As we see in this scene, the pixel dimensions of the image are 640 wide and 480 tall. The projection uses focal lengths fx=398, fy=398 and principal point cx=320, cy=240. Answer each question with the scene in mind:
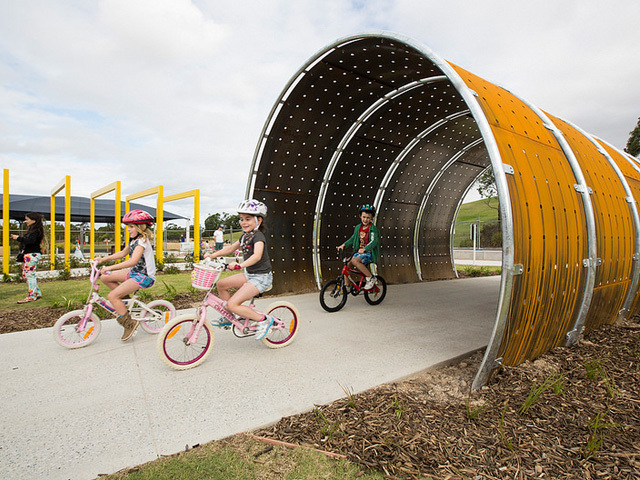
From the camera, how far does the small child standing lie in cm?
461

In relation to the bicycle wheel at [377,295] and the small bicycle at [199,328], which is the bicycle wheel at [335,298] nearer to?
the bicycle wheel at [377,295]

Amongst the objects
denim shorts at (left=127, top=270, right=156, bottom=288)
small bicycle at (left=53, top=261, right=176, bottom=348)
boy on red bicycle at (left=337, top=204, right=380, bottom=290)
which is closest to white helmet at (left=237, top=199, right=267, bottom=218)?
denim shorts at (left=127, top=270, right=156, bottom=288)

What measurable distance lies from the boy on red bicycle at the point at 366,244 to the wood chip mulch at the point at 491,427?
3247 mm

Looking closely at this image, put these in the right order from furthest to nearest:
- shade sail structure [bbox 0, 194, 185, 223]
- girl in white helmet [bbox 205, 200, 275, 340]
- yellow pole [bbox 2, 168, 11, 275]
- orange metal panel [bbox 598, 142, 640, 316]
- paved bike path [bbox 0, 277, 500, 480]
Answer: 1. shade sail structure [bbox 0, 194, 185, 223]
2. yellow pole [bbox 2, 168, 11, 275]
3. orange metal panel [bbox 598, 142, 640, 316]
4. girl in white helmet [bbox 205, 200, 275, 340]
5. paved bike path [bbox 0, 277, 500, 480]

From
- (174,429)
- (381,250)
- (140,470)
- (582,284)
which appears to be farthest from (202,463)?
(381,250)

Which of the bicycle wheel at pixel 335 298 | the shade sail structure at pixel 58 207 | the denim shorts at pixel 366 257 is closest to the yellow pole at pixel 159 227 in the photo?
the shade sail structure at pixel 58 207

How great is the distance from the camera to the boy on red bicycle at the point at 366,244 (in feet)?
23.1

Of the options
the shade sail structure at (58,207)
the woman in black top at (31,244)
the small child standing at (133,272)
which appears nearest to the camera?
the small child standing at (133,272)

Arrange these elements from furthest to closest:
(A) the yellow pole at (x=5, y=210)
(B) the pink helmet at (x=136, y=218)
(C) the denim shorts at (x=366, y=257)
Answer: (A) the yellow pole at (x=5, y=210)
(C) the denim shorts at (x=366, y=257)
(B) the pink helmet at (x=136, y=218)

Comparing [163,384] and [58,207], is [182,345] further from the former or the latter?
[58,207]

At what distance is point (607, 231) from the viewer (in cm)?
497

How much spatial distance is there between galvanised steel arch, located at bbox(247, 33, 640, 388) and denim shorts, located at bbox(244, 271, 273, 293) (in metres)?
2.35

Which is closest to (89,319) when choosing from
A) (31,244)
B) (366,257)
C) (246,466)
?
(246,466)

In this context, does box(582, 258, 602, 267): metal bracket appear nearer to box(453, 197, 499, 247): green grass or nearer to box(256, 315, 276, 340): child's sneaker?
box(256, 315, 276, 340): child's sneaker
